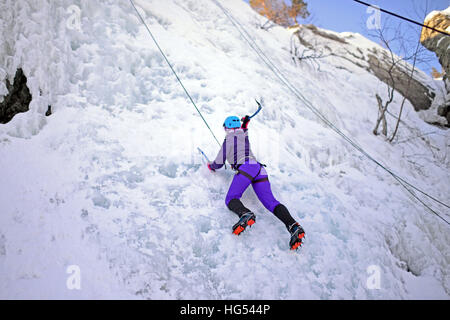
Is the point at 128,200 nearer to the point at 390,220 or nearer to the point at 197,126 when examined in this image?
the point at 197,126

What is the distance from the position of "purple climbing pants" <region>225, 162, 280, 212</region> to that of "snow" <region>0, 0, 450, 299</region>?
238 mm

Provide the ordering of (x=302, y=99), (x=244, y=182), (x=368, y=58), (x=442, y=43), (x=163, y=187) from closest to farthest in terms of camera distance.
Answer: (x=244, y=182) < (x=163, y=187) < (x=302, y=99) < (x=442, y=43) < (x=368, y=58)

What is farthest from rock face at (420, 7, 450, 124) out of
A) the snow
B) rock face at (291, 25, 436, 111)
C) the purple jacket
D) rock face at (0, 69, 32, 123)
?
rock face at (0, 69, 32, 123)

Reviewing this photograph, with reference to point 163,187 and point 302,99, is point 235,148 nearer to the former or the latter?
point 163,187

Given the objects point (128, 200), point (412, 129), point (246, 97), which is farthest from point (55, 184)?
point (412, 129)

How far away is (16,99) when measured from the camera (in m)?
3.19

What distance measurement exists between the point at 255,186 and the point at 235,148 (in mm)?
521

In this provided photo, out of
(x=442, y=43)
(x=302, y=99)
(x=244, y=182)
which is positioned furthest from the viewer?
(x=442, y=43)

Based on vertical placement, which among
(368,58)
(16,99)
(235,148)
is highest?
(368,58)

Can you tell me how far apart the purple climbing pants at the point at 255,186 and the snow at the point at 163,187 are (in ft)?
0.78

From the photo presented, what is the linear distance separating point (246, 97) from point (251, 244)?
3.14 metres

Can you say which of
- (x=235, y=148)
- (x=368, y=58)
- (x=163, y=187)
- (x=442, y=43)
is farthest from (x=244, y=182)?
(x=368, y=58)

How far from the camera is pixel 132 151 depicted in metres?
3.23

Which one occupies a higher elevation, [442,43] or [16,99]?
[442,43]
